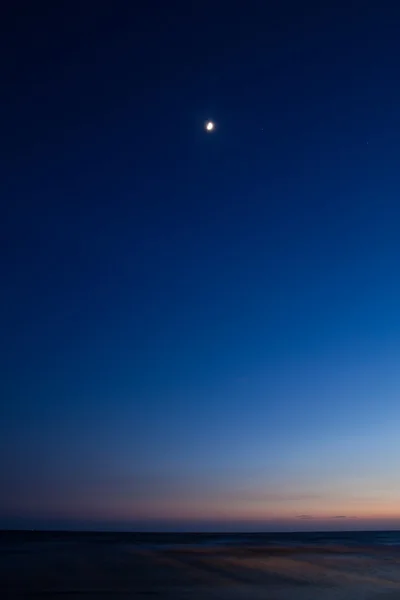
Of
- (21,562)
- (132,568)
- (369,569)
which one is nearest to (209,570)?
(132,568)

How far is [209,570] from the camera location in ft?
93.2

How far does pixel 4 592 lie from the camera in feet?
62.6

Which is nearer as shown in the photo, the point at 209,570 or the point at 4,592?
the point at 4,592

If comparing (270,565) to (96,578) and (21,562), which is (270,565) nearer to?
(96,578)

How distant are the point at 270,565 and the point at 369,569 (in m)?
6.51

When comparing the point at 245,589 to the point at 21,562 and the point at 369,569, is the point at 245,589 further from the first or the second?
the point at 21,562

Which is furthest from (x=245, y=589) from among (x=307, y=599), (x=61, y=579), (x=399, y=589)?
(x=61, y=579)

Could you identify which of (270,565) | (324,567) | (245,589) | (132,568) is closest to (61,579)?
(132,568)

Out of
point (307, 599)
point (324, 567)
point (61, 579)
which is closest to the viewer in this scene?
point (307, 599)

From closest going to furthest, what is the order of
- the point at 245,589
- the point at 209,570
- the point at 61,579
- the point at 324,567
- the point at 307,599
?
the point at 307,599 → the point at 245,589 → the point at 61,579 → the point at 209,570 → the point at 324,567

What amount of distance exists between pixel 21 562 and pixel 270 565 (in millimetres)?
16936

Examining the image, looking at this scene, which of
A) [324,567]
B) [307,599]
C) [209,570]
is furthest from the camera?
[324,567]

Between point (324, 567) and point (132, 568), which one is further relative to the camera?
point (324, 567)

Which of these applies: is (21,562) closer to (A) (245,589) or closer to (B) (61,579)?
(B) (61,579)
